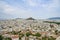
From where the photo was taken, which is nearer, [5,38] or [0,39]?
[0,39]

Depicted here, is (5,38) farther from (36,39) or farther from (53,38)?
(53,38)

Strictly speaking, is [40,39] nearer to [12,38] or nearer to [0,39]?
[12,38]

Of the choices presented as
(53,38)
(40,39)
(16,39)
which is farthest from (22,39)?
Result: (53,38)

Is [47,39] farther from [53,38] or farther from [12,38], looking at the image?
[12,38]

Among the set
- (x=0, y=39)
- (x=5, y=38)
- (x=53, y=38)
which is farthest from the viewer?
(x=53, y=38)

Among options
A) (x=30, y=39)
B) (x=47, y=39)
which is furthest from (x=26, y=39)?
(x=47, y=39)

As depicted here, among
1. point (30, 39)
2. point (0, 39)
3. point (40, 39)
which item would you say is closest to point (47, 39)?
point (40, 39)

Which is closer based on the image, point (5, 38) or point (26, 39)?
point (5, 38)

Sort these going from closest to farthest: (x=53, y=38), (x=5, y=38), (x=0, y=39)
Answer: (x=0, y=39)
(x=5, y=38)
(x=53, y=38)
